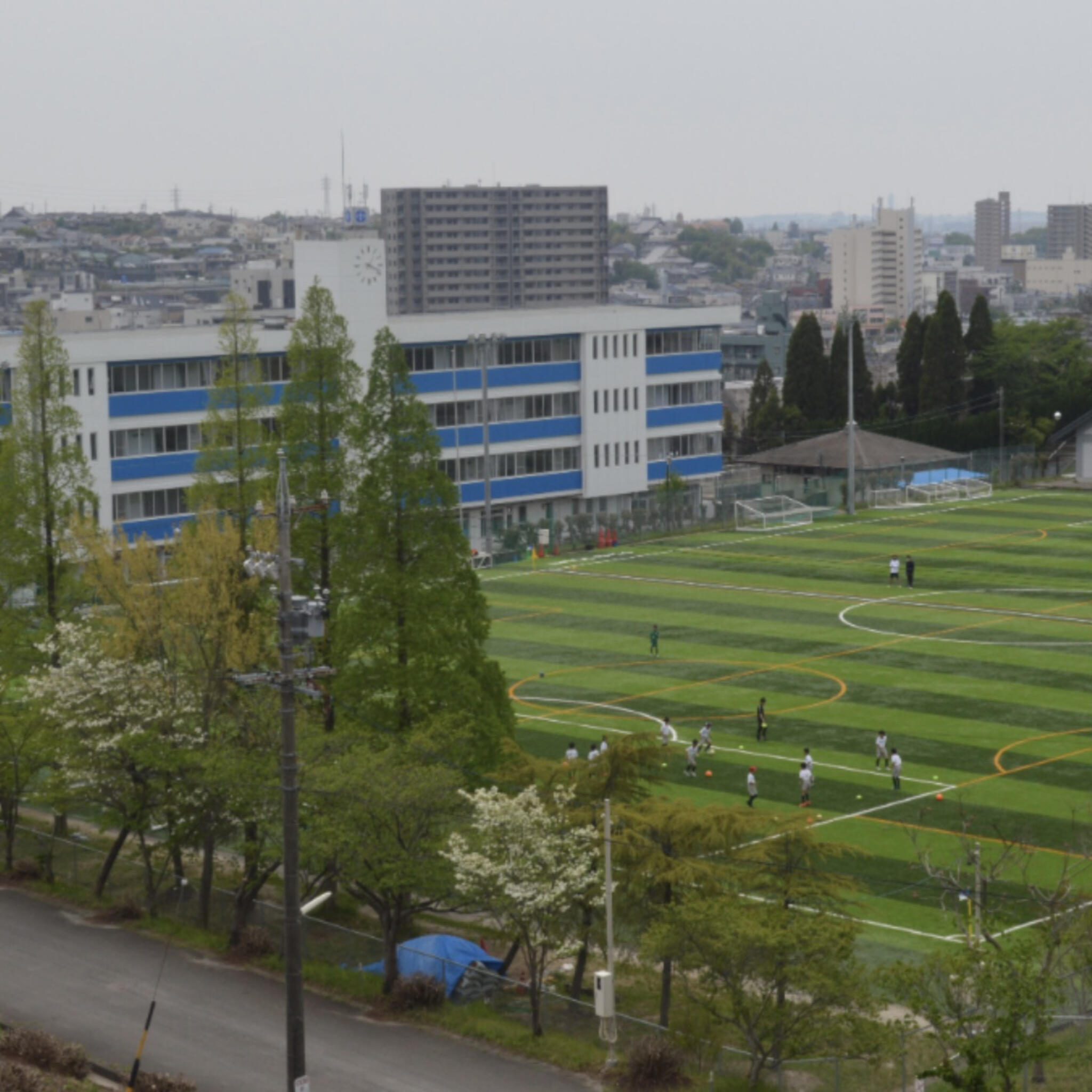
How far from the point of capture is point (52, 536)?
53.0 meters

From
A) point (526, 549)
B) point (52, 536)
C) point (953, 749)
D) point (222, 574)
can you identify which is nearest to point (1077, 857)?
point (953, 749)

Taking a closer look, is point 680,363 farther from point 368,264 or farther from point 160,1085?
point 160,1085

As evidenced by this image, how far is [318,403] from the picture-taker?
49.4 meters

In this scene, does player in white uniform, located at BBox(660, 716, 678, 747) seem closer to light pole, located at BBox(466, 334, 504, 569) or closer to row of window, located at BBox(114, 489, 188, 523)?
light pole, located at BBox(466, 334, 504, 569)

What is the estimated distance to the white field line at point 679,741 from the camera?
55.3 m

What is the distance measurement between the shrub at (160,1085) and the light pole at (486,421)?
2702 inches

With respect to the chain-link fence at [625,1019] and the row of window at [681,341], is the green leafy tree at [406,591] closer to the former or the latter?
the chain-link fence at [625,1019]

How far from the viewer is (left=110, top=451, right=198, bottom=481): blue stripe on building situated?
98000mm

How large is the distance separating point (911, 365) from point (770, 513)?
4162 cm

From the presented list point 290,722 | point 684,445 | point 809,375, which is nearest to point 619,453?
point 684,445

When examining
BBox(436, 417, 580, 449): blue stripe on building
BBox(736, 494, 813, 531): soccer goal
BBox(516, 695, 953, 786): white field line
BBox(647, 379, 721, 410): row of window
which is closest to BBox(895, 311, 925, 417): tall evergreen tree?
BBox(647, 379, 721, 410): row of window

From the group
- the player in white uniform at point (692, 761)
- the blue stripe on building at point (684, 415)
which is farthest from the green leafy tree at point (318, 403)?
the blue stripe on building at point (684, 415)

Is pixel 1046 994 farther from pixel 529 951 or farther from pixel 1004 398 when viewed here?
pixel 1004 398

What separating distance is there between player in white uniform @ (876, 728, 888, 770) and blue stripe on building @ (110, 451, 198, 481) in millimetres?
49593
